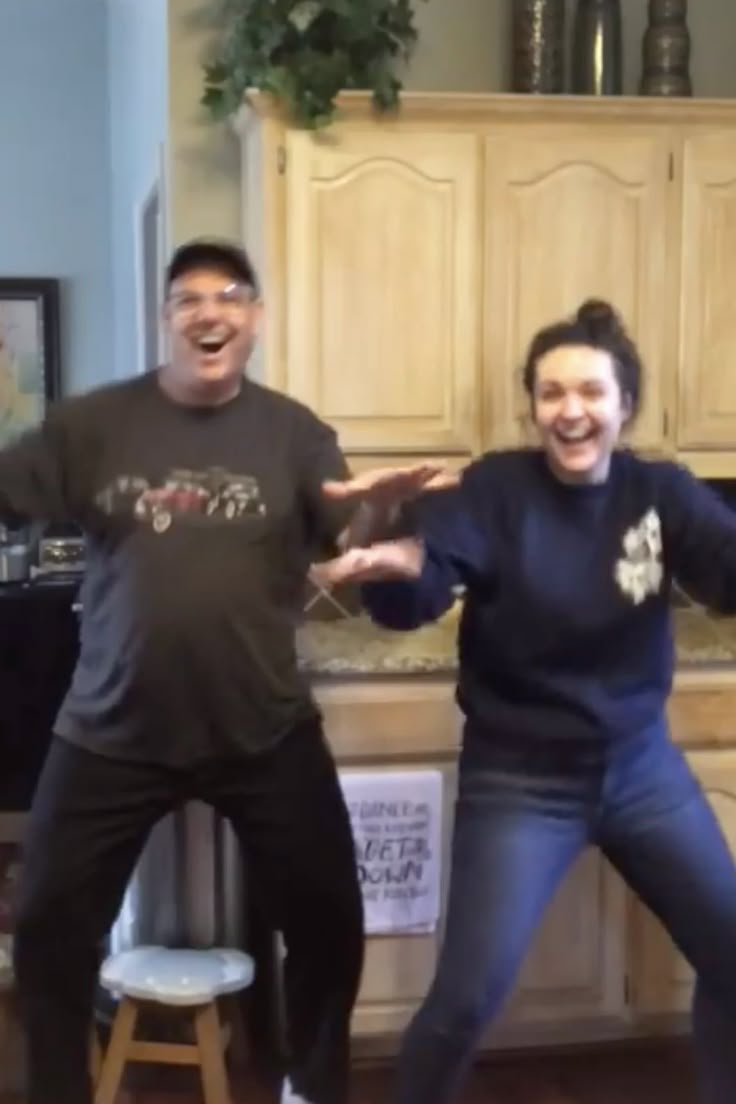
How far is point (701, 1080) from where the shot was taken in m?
2.30

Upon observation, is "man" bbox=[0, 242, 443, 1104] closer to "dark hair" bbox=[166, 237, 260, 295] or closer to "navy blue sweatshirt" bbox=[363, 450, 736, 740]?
"dark hair" bbox=[166, 237, 260, 295]

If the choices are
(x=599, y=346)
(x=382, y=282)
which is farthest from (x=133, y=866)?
(x=382, y=282)

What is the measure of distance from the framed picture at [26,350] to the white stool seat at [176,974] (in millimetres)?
2150

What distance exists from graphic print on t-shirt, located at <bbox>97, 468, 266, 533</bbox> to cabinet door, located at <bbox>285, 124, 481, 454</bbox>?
0.81 meters

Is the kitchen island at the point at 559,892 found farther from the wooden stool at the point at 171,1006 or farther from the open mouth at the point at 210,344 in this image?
the open mouth at the point at 210,344

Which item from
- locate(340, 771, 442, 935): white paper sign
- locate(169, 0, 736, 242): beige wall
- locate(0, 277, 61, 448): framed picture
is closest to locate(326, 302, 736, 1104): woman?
locate(340, 771, 442, 935): white paper sign

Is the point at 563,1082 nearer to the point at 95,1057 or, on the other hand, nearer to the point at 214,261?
the point at 95,1057

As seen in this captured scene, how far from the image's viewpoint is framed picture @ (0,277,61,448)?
14.4ft

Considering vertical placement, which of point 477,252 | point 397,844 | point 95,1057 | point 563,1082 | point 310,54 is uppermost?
point 310,54

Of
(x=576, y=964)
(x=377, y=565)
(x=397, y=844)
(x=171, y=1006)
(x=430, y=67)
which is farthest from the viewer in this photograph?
(x=430, y=67)

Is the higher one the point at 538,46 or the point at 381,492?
the point at 538,46

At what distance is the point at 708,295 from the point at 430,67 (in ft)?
2.58

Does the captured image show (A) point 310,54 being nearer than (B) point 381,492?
No

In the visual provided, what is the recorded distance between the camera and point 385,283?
2.96 metres
